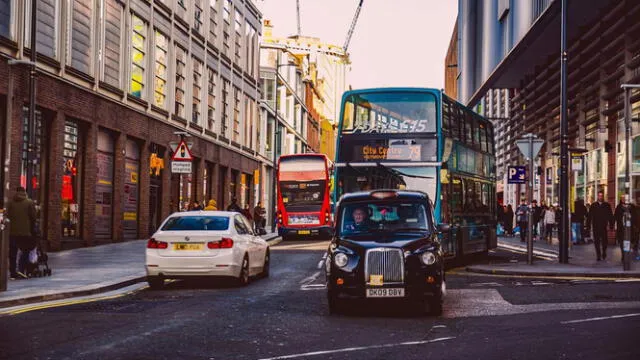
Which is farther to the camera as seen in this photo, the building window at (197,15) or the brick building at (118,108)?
the building window at (197,15)

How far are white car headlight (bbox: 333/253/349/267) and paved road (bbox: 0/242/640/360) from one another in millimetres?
693

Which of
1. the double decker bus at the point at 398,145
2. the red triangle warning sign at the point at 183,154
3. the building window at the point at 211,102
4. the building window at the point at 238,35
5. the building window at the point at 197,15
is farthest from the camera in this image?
the building window at the point at 238,35

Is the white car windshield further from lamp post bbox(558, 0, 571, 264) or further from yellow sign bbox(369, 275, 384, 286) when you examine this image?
lamp post bbox(558, 0, 571, 264)

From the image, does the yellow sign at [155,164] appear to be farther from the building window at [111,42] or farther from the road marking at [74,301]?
the road marking at [74,301]

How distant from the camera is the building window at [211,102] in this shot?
141ft

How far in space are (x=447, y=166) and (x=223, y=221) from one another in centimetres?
558

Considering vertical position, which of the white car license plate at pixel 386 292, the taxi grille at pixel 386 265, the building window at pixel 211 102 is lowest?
the white car license plate at pixel 386 292

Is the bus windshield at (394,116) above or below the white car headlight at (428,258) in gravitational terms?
above

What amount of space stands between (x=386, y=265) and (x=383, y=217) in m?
1.28

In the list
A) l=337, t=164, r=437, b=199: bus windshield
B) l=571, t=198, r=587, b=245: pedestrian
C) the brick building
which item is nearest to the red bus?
the brick building

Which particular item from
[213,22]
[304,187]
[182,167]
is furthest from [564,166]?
[213,22]

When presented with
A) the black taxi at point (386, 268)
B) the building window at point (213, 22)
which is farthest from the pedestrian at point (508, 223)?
the black taxi at point (386, 268)

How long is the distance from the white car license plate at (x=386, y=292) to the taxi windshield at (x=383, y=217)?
1.17 meters

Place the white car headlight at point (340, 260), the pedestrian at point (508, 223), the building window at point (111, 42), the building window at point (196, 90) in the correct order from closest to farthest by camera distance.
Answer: the white car headlight at point (340, 260) < the building window at point (111, 42) < the building window at point (196, 90) < the pedestrian at point (508, 223)
